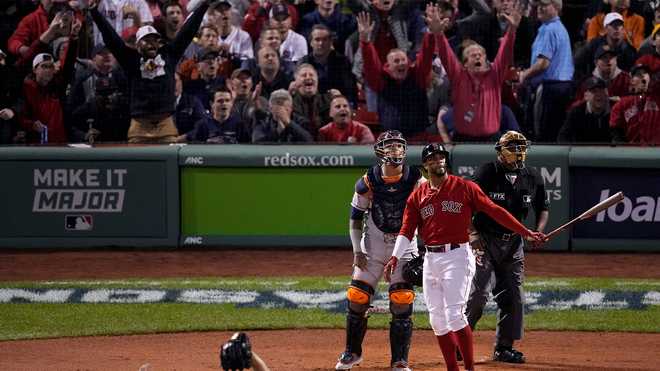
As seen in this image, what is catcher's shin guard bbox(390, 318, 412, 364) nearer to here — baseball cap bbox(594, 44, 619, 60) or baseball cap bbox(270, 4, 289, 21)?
baseball cap bbox(594, 44, 619, 60)

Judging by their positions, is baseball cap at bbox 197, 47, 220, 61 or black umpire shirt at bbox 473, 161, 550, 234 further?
baseball cap at bbox 197, 47, 220, 61

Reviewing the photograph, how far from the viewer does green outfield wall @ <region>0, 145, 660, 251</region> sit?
16562 mm

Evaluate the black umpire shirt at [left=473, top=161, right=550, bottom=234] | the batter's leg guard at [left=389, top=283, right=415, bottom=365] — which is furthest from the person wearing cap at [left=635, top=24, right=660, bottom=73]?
the batter's leg guard at [left=389, top=283, right=415, bottom=365]

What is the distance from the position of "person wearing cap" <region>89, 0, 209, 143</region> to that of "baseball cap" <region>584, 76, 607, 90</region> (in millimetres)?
5649

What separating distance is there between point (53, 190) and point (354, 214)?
869 centimetres

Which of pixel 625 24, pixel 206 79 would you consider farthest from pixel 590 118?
pixel 206 79

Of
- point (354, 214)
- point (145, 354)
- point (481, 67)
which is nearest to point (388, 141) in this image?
point (354, 214)

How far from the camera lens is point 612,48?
53.9 ft

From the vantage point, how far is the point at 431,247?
358 inches

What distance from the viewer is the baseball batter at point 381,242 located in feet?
31.3

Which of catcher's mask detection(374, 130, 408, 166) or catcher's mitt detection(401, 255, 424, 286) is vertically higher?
catcher's mask detection(374, 130, 408, 166)

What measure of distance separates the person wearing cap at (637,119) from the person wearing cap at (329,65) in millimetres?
3716

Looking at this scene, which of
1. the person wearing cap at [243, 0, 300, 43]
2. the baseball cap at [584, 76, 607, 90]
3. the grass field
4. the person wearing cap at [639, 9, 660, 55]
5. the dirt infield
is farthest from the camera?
the person wearing cap at [243, 0, 300, 43]

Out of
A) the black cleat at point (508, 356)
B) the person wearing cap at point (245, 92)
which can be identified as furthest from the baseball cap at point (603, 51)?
the black cleat at point (508, 356)
